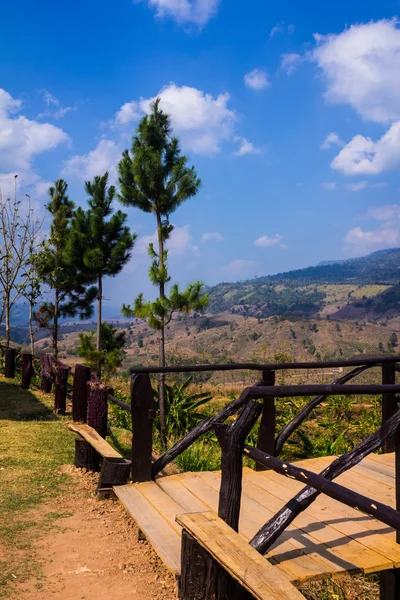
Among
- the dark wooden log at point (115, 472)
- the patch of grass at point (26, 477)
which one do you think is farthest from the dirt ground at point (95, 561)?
the dark wooden log at point (115, 472)

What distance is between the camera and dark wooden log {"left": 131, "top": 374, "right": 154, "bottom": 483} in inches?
172

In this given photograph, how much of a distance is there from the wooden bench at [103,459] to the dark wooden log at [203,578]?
197cm

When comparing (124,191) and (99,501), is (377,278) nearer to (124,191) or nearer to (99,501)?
(124,191)

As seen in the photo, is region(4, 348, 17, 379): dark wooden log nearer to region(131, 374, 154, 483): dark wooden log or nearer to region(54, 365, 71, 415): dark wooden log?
region(54, 365, 71, 415): dark wooden log

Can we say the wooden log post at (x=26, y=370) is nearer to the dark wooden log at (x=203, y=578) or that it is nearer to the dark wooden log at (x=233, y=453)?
the dark wooden log at (x=233, y=453)

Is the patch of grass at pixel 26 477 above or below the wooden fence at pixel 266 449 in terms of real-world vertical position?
below

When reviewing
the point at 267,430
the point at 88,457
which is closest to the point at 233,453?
the point at 267,430

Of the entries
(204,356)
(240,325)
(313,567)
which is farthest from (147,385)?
(240,325)

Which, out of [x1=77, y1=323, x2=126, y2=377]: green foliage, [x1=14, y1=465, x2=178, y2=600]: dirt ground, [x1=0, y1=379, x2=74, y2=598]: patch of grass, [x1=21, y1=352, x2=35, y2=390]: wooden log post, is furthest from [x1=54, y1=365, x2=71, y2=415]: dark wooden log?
[x1=77, y1=323, x2=126, y2=377]: green foliage

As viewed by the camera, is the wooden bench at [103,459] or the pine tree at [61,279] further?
the pine tree at [61,279]

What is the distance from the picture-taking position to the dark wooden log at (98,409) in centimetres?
595

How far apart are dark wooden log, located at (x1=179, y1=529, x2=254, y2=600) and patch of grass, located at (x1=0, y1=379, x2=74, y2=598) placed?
133 centimetres

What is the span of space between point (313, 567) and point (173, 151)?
17799mm

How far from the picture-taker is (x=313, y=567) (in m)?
2.94
